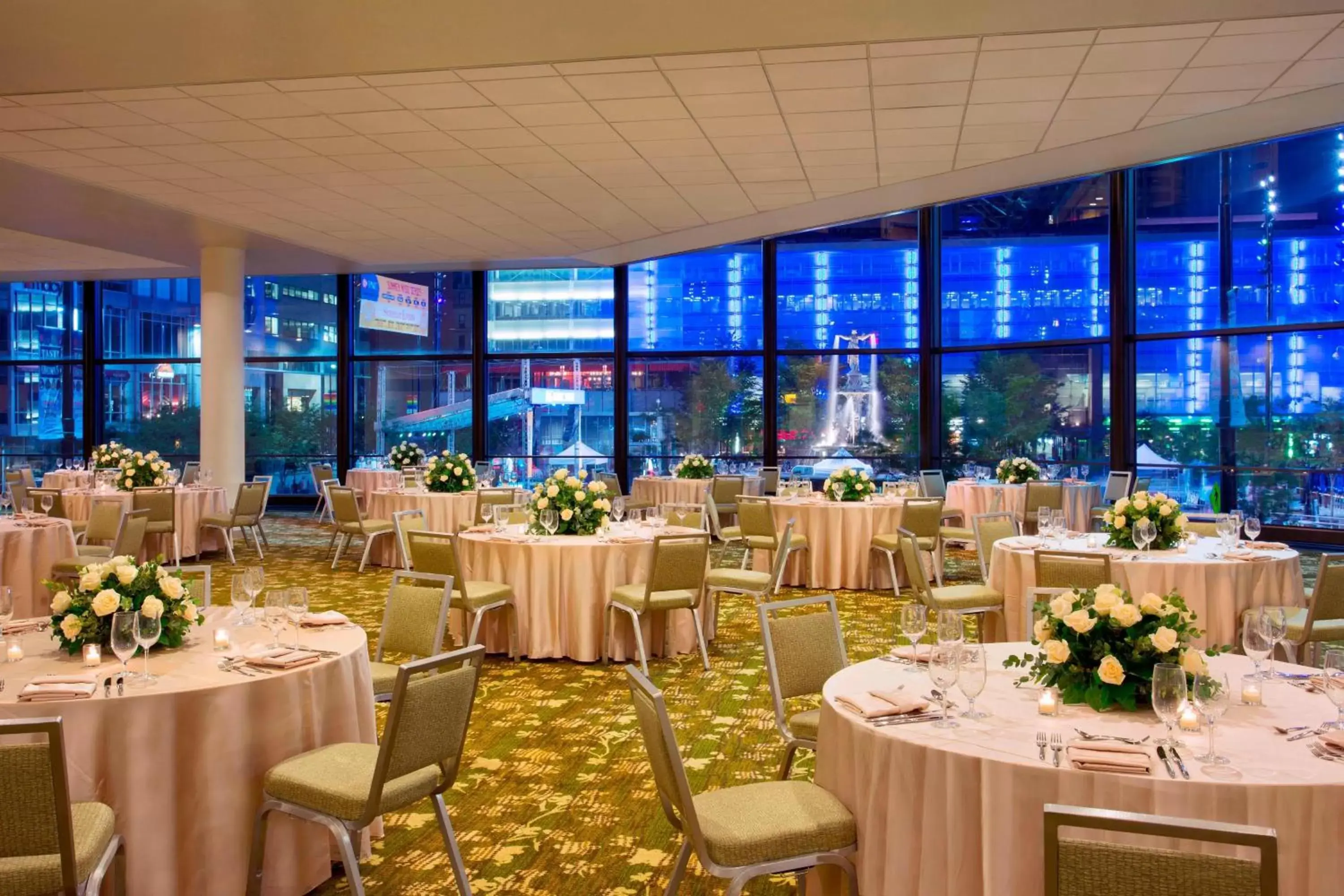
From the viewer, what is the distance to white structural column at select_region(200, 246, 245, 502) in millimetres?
13836

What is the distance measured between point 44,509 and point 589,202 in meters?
5.98

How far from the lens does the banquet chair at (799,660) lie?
12.5 feet

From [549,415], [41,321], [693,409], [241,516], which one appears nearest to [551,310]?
[549,415]

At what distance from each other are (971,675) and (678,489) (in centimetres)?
1051

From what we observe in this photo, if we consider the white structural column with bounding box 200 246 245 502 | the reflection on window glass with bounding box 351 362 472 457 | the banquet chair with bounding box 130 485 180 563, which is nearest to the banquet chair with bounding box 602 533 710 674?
the banquet chair with bounding box 130 485 180 563

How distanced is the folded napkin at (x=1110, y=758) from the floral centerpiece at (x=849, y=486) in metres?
7.56

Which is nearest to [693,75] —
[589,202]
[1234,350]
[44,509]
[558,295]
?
[589,202]

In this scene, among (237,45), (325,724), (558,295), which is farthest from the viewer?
(558,295)

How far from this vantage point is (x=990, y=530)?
24.4 ft

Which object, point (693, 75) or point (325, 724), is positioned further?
point (693, 75)

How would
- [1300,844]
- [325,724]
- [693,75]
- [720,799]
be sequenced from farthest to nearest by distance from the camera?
[693,75] < [325,724] < [720,799] < [1300,844]

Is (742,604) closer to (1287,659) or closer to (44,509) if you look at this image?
(1287,659)

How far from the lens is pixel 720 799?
3.14 m

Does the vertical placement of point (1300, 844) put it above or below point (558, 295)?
below
